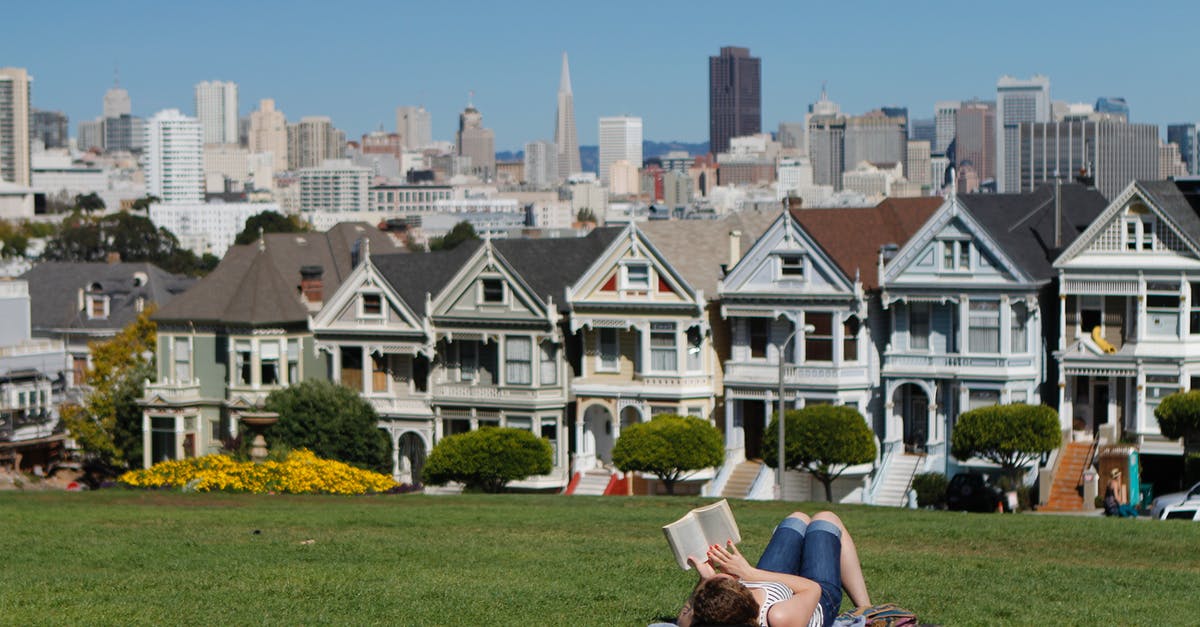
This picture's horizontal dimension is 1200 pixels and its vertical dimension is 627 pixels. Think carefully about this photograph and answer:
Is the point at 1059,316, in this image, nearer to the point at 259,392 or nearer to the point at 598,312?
the point at 598,312

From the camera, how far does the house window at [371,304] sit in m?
55.4

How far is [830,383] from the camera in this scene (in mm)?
49594

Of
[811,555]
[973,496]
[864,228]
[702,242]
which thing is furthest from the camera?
[702,242]

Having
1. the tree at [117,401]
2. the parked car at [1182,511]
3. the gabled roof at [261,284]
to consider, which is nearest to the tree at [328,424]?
the gabled roof at [261,284]

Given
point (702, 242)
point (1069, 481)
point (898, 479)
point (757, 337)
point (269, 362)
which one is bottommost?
point (898, 479)

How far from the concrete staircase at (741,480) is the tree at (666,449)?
0.86 m

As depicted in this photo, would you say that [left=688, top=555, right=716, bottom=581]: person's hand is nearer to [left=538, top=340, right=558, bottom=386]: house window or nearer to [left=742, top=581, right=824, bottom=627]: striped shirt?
[left=742, top=581, right=824, bottom=627]: striped shirt

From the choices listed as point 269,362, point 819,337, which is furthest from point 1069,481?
point 269,362

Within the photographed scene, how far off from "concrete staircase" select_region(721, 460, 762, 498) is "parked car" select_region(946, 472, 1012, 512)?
571cm

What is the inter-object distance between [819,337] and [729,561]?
35457mm

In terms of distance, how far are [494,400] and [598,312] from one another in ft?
12.3

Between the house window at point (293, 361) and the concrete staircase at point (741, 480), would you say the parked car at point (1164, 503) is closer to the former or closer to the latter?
the concrete staircase at point (741, 480)

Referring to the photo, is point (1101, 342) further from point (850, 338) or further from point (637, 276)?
point (637, 276)

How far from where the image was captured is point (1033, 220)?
5119 centimetres
